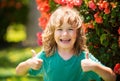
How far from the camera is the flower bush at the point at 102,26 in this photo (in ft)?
19.4

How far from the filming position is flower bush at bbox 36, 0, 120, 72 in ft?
19.4

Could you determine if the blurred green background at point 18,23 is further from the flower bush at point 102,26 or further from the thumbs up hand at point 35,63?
the thumbs up hand at point 35,63

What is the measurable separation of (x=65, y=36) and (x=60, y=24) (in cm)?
13

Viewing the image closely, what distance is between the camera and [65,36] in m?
5.39

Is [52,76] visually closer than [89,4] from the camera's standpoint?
Yes

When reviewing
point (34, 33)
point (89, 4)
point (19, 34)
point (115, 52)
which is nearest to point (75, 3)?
point (89, 4)

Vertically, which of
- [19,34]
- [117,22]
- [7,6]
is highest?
[117,22]

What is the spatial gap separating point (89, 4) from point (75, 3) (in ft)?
0.66

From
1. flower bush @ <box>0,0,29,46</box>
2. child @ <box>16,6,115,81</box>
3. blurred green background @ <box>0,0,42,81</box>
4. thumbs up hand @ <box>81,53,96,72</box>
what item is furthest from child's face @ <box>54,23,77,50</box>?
flower bush @ <box>0,0,29,46</box>

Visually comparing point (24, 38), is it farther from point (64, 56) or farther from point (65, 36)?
point (65, 36)

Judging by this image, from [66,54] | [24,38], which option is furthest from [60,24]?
[24,38]

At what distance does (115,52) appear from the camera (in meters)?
6.01

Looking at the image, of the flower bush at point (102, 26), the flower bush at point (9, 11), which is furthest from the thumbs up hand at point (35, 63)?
the flower bush at point (9, 11)

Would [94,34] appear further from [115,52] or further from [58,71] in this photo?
[58,71]
